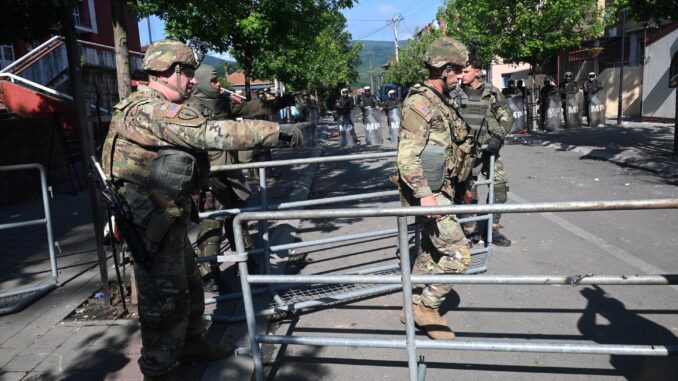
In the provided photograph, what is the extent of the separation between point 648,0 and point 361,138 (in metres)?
11.8

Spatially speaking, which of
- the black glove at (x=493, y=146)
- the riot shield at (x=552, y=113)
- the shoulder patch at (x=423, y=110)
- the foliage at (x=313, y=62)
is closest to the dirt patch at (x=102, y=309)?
the shoulder patch at (x=423, y=110)

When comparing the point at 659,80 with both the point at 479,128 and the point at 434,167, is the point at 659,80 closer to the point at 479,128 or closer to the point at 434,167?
the point at 479,128

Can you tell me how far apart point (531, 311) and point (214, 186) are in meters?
2.77

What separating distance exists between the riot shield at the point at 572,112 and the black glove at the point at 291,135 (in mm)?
16223

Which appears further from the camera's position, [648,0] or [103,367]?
[648,0]

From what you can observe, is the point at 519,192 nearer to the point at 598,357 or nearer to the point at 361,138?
the point at 598,357

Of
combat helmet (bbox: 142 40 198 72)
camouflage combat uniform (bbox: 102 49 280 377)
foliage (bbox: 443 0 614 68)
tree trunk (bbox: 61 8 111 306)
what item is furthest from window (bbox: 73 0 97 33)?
camouflage combat uniform (bbox: 102 49 280 377)

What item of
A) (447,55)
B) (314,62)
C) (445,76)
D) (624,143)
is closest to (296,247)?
(445,76)

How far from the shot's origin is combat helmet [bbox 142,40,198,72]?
290cm

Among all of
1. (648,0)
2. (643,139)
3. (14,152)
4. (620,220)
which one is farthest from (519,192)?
(14,152)

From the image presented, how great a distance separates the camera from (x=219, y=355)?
3.37 m

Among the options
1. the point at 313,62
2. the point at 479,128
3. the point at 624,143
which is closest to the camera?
the point at 479,128

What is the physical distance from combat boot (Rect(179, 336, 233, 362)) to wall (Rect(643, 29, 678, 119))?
61.8 ft

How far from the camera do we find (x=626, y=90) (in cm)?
2130
